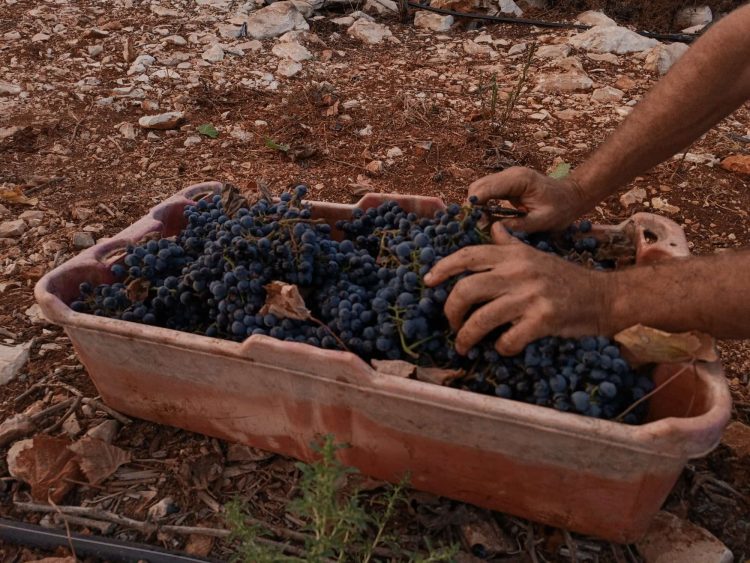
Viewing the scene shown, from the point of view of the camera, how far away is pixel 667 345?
1.44m

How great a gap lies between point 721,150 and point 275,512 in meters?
3.49

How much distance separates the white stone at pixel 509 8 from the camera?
19.0 feet

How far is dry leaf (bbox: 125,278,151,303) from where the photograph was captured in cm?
185

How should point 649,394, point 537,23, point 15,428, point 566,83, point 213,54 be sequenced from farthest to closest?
point 537,23 → point 213,54 → point 566,83 → point 15,428 → point 649,394

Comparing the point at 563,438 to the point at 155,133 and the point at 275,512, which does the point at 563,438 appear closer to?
the point at 275,512

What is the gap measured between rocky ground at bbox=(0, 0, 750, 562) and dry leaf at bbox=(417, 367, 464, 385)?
1.46ft

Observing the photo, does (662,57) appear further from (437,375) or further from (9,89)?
(9,89)

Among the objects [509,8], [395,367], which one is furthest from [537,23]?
[395,367]

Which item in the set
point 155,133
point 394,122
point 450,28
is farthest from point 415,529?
point 450,28

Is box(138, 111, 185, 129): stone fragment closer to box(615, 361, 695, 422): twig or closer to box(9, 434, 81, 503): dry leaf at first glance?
box(9, 434, 81, 503): dry leaf

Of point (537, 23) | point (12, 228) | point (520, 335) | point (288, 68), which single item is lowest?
point (12, 228)

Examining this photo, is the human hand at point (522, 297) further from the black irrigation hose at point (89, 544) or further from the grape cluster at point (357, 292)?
the black irrigation hose at point (89, 544)

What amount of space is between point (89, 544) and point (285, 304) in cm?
87

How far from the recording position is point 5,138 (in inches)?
151
